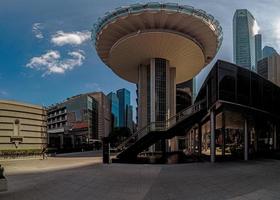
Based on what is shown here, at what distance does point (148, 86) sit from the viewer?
44.6 meters

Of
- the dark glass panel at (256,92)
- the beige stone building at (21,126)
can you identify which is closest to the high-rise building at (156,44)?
the dark glass panel at (256,92)

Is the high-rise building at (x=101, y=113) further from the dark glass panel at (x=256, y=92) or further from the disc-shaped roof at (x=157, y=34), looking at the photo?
the dark glass panel at (x=256, y=92)

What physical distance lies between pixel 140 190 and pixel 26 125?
3797cm

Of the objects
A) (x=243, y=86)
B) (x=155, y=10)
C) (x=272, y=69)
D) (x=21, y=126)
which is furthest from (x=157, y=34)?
(x=272, y=69)

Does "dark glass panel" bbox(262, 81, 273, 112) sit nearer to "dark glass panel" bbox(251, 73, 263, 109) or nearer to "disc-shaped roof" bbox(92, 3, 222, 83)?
"dark glass panel" bbox(251, 73, 263, 109)

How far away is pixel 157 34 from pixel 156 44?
1769 mm

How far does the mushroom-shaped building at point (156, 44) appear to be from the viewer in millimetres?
38000

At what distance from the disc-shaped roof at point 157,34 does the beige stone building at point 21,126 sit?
1366cm

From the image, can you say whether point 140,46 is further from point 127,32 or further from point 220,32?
point 220,32

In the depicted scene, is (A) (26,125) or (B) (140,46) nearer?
(B) (140,46)

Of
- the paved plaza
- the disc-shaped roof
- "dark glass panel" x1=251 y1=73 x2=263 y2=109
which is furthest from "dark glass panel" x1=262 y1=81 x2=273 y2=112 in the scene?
the paved plaza

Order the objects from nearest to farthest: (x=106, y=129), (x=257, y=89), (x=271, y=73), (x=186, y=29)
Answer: (x=257, y=89)
(x=186, y=29)
(x=271, y=73)
(x=106, y=129)

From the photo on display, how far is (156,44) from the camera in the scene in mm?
41125

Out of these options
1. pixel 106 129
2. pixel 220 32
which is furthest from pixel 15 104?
pixel 106 129
